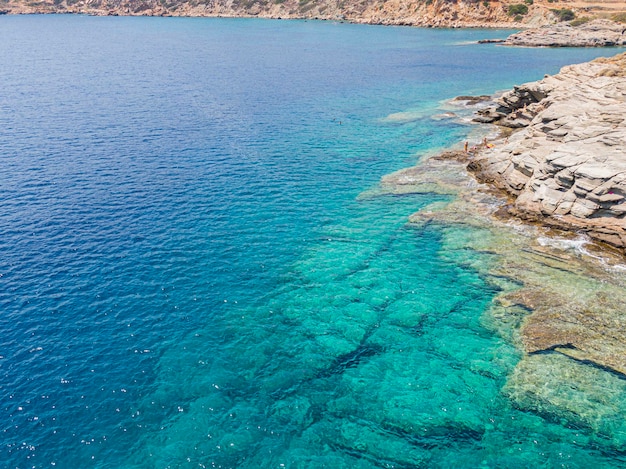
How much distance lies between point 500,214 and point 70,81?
442 feet

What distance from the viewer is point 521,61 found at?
178m

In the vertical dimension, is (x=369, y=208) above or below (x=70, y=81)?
below

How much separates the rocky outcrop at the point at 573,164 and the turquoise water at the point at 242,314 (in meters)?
12.5

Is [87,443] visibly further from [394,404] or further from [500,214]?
[500,214]

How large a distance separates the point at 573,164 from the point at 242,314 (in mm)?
44545

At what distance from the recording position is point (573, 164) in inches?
2318

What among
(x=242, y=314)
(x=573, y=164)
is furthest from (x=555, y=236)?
(x=242, y=314)

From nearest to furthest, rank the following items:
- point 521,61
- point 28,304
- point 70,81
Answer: point 28,304 < point 70,81 < point 521,61

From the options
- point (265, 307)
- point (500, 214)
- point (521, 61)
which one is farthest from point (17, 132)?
point (521, 61)

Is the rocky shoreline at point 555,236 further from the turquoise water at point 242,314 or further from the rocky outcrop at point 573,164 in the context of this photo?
the turquoise water at point 242,314

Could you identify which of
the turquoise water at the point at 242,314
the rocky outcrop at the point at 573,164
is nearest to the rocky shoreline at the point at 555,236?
the rocky outcrop at the point at 573,164

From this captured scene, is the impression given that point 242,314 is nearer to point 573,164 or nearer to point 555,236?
point 555,236

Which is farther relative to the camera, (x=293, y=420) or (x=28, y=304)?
(x=28, y=304)

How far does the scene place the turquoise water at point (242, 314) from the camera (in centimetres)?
3412
